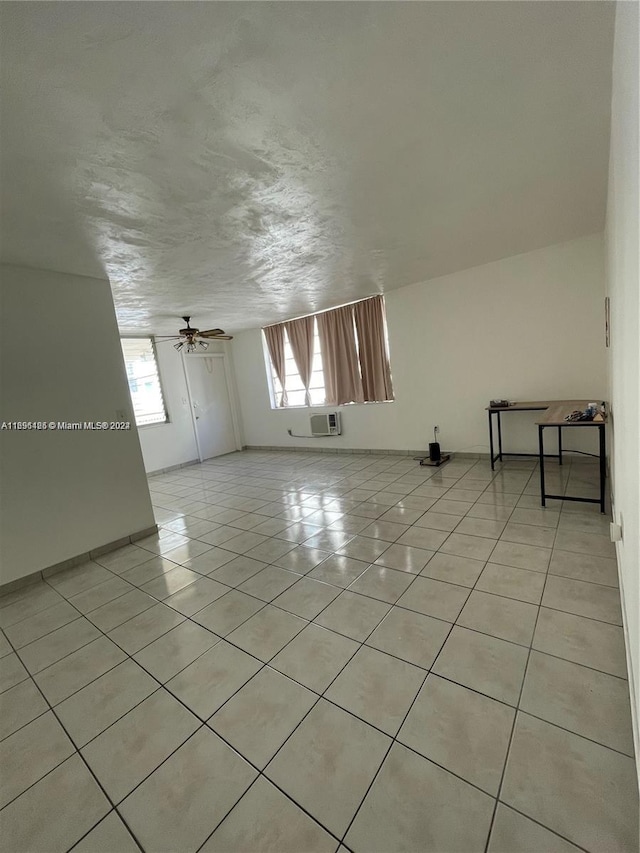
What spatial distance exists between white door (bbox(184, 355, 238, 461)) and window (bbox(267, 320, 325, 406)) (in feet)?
4.05

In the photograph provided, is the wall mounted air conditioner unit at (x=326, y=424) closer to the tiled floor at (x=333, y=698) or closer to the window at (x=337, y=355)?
the window at (x=337, y=355)

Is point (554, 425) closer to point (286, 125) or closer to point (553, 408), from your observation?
point (553, 408)

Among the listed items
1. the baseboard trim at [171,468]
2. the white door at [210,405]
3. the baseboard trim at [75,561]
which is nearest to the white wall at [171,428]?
the baseboard trim at [171,468]

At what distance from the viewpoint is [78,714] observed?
5.36 feet

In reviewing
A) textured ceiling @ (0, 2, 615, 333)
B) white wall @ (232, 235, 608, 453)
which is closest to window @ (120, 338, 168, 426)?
textured ceiling @ (0, 2, 615, 333)

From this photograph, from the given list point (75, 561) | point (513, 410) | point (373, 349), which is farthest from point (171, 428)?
point (513, 410)

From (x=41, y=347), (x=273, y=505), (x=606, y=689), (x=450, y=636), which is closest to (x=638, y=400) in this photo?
(x=606, y=689)

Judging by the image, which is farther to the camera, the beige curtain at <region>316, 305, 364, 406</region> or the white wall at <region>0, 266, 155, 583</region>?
the beige curtain at <region>316, 305, 364, 406</region>

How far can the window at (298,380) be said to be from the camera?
6481mm

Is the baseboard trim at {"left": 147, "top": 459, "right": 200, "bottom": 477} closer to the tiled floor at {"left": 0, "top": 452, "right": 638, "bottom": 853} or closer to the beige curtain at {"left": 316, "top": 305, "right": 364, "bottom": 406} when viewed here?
the beige curtain at {"left": 316, "top": 305, "right": 364, "bottom": 406}

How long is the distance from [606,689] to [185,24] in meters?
2.91

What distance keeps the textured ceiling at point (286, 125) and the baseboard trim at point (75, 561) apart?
252 cm

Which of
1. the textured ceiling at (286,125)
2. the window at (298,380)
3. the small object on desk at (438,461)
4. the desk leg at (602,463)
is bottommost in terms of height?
the small object on desk at (438,461)

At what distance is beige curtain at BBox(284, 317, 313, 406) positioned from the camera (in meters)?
6.41
